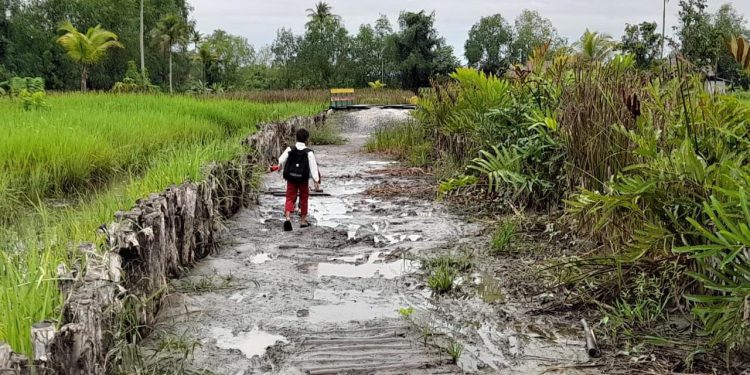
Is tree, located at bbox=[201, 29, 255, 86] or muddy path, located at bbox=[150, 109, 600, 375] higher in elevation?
tree, located at bbox=[201, 29, 255, 86]

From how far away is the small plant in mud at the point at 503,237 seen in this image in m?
5.44

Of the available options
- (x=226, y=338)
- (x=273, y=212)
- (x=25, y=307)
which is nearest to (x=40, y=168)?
(x=273, y=212)

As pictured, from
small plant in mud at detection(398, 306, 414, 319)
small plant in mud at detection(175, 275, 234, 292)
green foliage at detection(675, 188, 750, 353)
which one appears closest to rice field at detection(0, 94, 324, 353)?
small plant in mud at detection(175, 275, 234, 292)

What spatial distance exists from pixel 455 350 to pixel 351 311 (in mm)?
892

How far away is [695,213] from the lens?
11.5 feet

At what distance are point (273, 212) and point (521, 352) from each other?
4311 millimetres

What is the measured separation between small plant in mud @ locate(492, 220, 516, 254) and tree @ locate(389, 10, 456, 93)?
39.8 meters

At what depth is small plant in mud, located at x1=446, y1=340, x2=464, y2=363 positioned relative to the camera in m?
3.35

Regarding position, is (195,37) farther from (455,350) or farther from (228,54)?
(455,350)

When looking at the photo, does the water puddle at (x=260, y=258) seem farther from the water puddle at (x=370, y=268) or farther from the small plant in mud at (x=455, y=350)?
the small plant in mud at (x=455, y=350)

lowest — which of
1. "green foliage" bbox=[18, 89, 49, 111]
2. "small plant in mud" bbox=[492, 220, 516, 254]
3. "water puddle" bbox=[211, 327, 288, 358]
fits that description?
"water puddle" bbox=[211, 327, 288, 358]

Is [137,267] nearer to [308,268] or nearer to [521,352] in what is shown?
[308,268]

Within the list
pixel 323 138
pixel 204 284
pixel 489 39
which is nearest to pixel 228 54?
pixel 489 39

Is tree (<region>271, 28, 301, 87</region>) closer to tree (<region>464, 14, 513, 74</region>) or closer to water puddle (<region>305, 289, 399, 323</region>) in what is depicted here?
tree (<region>464, 14, 513, 74</region>)
